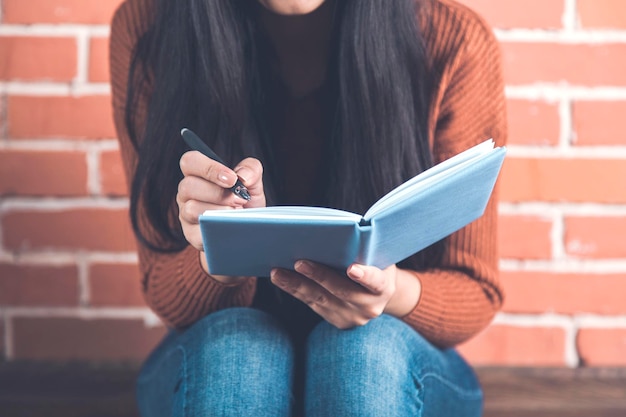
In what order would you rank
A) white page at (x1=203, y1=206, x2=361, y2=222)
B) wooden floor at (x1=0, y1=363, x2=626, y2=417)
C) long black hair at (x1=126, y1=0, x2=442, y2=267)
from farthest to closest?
wooden floor at (x1=0, y1=363, x2=626, y2=417) < long black hair at (x1=126, y1=0, x2=442, y2=267) < white page at (x1=203, y1=206, x2=361, y2=222)

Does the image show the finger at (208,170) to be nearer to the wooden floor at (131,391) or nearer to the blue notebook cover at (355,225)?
the blue notebook cover at (355,225)

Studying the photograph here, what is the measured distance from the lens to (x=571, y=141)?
113cm

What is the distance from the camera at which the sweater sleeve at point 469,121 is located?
0.86 meters

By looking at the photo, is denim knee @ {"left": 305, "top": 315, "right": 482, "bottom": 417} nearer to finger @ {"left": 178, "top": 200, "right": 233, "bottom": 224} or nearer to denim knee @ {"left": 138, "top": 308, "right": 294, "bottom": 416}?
denim knee @ {"left": 138, "top": 308, "right": 294, "bottom": 416}

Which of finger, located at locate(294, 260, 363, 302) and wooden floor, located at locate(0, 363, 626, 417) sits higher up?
finger, located at locate(294, 260, 363, 302)

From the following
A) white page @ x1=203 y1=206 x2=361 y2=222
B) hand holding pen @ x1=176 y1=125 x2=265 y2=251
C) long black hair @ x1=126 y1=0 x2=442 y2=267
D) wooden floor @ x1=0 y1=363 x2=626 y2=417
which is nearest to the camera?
white page @ x1=203 y1=206 x2=361 y2=222

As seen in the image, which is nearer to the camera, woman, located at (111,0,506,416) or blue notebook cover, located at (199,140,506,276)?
blue notebook cover, located at (199,140,506,276)

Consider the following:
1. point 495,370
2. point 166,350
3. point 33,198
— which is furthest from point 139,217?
point 495,370

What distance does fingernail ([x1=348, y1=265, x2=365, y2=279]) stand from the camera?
0.61 meters

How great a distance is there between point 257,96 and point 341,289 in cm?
32

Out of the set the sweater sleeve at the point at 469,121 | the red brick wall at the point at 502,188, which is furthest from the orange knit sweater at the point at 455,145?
the red brick wall at the point at 502,188

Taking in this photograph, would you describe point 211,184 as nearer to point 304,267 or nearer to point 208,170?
point 208,170

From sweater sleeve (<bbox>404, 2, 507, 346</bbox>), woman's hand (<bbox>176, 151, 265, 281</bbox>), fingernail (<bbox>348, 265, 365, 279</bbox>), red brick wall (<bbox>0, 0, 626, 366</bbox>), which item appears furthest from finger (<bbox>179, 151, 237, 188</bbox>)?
red brick wall (<bbox>0, 0, 626, 366</bbox>)

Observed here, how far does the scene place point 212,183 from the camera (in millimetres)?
635
